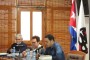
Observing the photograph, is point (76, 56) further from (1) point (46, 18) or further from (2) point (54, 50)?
(1) point (46, 18)

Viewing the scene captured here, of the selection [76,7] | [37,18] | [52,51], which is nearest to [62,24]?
[37,18]

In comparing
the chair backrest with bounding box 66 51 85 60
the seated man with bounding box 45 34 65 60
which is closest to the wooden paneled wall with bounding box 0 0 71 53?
the seated man with bounding box 45 34 65 60

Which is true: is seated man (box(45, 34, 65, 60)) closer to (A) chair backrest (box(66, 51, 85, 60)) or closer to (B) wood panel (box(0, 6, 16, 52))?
(A) chair backrest (box(66, 51, 85, 60))

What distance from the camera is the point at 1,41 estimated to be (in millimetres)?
6090

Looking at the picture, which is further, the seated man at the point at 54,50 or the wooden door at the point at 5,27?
the wooden door at the point at 5,27

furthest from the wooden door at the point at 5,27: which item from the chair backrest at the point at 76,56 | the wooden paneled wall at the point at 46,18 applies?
the chair backrest at the point at 76,56

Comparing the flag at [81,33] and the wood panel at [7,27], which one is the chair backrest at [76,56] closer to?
the flag at [81,33]

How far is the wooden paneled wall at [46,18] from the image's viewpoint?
6086 mm

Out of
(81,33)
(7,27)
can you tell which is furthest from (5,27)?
(81,33)

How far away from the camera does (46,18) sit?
20.4 feet

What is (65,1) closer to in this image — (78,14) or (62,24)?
(62,24)

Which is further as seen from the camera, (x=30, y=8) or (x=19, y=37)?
(x=30, y=8)

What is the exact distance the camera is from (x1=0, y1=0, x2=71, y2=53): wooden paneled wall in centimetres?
609

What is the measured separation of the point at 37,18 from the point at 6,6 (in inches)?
37.2
